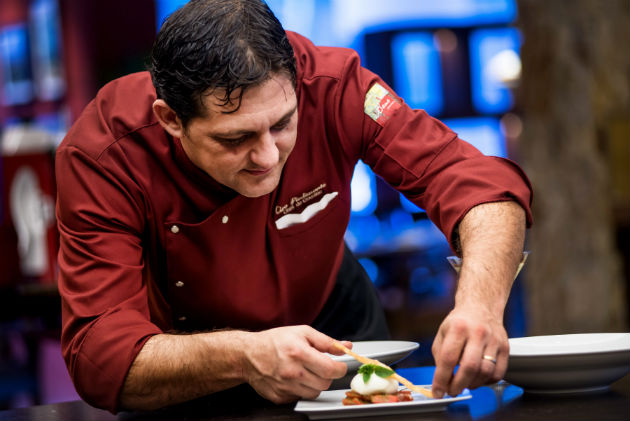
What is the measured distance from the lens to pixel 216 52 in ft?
4.40

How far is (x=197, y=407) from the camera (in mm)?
1352

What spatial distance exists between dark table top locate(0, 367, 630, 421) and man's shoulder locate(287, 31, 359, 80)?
2.11ft

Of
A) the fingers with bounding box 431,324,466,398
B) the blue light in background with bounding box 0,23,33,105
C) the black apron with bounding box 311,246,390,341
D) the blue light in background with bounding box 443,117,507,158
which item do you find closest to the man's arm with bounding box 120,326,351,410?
the fingers with bounding box 431,324,466,398

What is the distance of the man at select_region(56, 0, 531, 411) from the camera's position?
124 cm

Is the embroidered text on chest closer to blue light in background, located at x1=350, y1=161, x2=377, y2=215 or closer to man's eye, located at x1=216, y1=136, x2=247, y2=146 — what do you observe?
man's eye, located at x1=216, y1=136, x2=247, y2=146

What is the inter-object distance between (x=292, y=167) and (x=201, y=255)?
0.87ft

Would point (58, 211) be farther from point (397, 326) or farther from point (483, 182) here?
point (397, 326)

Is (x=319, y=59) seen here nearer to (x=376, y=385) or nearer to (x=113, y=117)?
(x=113, y=117)

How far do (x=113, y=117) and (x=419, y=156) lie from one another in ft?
1.99

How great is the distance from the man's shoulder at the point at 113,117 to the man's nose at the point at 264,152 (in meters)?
0.30

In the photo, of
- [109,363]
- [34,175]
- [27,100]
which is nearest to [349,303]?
[109,363]

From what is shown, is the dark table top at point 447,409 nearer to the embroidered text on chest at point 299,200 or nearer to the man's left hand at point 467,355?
the man's left hand at point 467,355

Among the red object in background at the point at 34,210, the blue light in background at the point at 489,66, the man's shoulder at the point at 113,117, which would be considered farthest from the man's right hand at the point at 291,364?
the blue light in background at the point at 489,66

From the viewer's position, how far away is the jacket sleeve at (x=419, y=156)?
4.62 ft
